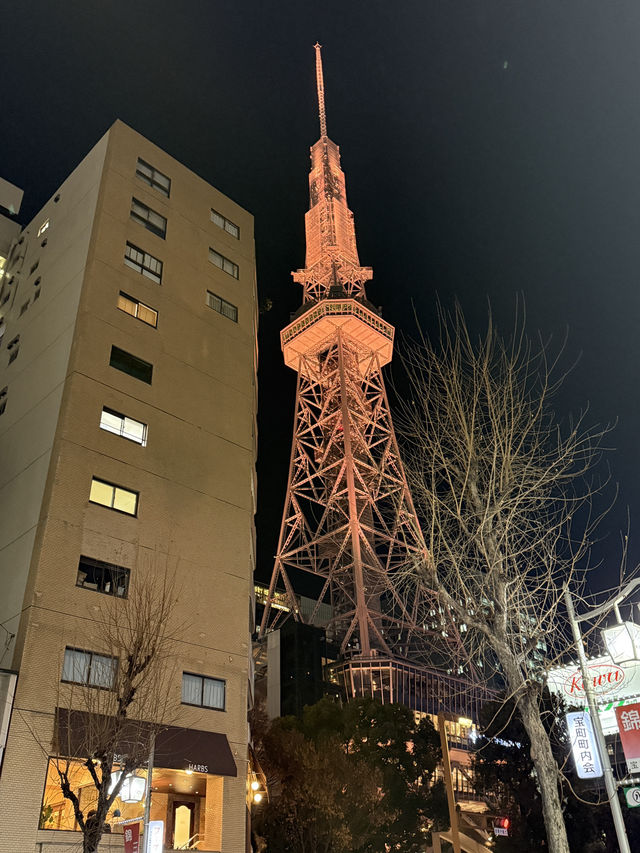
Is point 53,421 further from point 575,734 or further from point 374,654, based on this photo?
point 374,654

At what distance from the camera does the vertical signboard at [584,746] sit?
13.7 meters

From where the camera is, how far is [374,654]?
171ft

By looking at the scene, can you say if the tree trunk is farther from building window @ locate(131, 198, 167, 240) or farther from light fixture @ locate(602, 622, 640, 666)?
building window @ locate(131, 198, 167, 240)

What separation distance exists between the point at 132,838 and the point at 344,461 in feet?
155

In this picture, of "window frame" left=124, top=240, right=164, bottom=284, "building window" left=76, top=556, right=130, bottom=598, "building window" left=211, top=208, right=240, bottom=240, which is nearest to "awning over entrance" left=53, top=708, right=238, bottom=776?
"building window" left=76, top=556, right=130, bottom=598

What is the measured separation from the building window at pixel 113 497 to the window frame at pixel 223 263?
37.0 feet

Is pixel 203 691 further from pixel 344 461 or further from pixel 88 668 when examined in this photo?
pixel 344 461

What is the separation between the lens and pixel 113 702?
1598cm

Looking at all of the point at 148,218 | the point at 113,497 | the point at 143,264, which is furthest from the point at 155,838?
the point at 148,218

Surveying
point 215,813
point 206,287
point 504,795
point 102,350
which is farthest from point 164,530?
point 504,795

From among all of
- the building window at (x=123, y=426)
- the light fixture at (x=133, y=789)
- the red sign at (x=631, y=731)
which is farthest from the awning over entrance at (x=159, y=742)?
the red sign at (x=631, y=731)

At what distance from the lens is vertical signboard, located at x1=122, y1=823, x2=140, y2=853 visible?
1345 cm

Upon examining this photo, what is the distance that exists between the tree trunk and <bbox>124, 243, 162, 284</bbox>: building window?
1881 centimetres

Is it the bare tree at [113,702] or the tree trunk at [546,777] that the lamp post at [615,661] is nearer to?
the tree trunk at [546,777]
